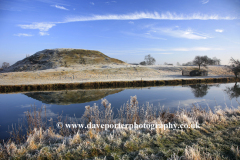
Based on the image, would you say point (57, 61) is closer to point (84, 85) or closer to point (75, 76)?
point (75, 76)

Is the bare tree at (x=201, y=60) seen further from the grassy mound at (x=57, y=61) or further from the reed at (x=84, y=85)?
the grassy mound at (x=57, y=61)

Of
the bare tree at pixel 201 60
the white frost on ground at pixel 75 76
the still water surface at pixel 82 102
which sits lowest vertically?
the still water surface at pixel 82 102

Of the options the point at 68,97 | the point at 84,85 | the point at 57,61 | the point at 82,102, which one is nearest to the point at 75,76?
the point at 84,85

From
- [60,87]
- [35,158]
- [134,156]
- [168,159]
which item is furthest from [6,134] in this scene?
[60,87]

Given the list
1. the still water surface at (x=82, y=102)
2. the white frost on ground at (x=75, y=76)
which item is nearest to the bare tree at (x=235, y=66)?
the white frost on ground at (x=75, y=76)

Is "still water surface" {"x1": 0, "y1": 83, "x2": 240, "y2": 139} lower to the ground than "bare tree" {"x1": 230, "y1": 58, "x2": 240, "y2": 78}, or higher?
lower

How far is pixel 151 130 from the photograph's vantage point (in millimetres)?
5629

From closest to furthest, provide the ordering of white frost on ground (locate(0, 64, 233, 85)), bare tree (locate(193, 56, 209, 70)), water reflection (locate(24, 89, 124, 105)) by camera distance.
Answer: water reflection (locate(24, 89, 124, 105)), white frost on ground (locate(0, 64, 233, 85)), bare tree (locate(193, 56, 209, 70))

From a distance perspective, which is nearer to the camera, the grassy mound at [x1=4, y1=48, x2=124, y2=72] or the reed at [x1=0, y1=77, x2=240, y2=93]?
the reed at [x1=0, y1=77, x2=240, y2=93]

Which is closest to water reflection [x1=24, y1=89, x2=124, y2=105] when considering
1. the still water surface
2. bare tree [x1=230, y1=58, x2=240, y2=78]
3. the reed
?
the still water surface

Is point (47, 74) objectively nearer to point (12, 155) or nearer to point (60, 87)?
point (60, 87)

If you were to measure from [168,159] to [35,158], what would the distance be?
364cm

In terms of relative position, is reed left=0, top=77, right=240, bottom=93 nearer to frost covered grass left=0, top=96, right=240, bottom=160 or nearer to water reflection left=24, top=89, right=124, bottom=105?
water reflection left=24, top=89, right=124, bottom=105

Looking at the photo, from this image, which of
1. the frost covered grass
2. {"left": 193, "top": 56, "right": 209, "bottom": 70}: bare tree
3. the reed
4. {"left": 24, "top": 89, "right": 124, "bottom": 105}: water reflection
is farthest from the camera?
{"left": 193, "top": 56, "right": 209, "bottom": 70}: bare tree
